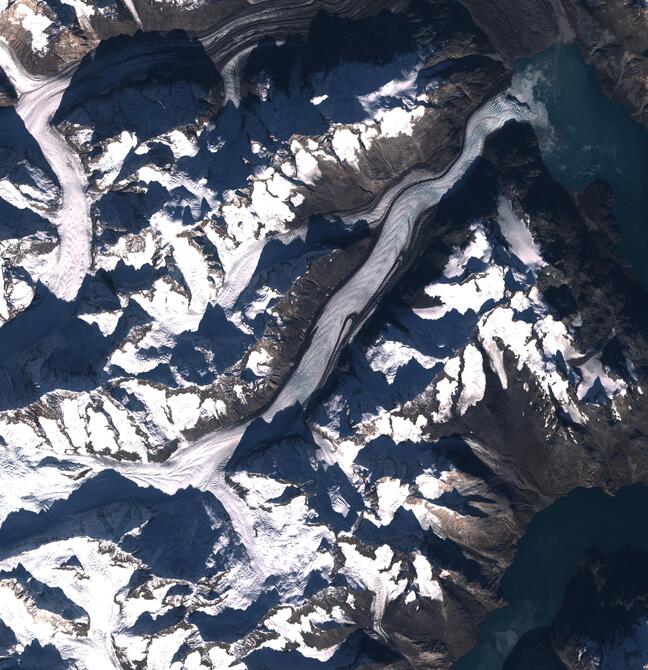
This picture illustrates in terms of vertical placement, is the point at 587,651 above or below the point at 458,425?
below

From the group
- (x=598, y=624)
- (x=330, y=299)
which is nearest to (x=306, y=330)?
(x=330, y=299)

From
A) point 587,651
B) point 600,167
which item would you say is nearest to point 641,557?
point 587,651

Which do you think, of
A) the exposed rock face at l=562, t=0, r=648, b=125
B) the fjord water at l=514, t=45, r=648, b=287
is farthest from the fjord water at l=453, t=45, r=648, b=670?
the exposed rock face at l=562, t=0, r=648, b=125

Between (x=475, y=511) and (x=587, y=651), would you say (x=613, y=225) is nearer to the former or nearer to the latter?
(x=475, y=511)

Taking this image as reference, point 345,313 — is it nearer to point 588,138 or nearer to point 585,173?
point 585,173

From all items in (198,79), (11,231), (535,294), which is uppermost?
(198,79)

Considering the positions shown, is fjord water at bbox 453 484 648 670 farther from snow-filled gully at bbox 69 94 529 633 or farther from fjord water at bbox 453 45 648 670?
snow-filled gully at bbox 69 94 529 633

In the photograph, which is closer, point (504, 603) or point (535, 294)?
point (535, 294)
